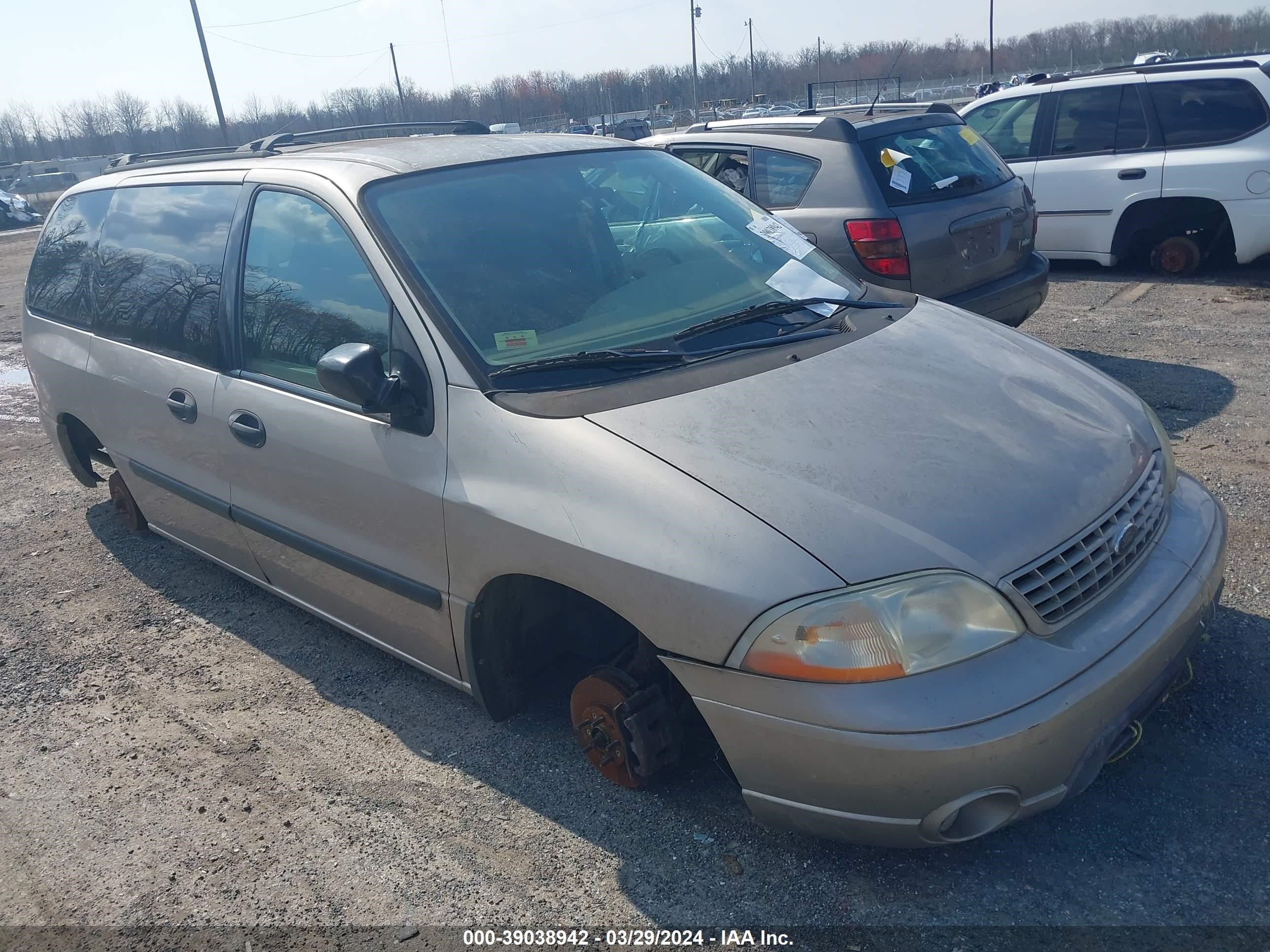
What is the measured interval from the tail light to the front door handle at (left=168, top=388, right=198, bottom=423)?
12.1ft

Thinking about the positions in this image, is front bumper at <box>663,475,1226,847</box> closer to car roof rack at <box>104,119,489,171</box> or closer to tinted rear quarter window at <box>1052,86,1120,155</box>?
car roof rack at <box>104,119,489,171</box>

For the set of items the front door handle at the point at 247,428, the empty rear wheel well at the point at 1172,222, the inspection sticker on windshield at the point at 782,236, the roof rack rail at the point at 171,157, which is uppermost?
the roof rack rail at the point at 171,157

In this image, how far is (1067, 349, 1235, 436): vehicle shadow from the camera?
5.42 m

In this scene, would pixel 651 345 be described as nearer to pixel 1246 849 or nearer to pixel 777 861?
pixel 777 861

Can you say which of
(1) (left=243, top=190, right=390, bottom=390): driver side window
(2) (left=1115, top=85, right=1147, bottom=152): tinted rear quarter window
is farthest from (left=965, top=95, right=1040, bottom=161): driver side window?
(1) (left=243, top=190, right=390, bottom=390): driver side window

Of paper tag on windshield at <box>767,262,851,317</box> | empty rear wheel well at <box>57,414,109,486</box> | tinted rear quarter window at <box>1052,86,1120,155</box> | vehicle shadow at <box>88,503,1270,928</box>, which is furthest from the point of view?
tinted rear quarter window at <box>1052,86,1120,155</box>

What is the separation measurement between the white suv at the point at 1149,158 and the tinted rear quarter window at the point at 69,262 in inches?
298

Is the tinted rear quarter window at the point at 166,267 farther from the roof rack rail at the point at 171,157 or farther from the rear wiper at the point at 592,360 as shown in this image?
the rear wiper at the point at 592,360

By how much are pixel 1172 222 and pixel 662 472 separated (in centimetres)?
795

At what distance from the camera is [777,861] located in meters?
2.59

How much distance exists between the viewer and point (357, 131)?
4711 millimetres

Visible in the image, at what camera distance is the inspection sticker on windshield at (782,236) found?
12.1 feet

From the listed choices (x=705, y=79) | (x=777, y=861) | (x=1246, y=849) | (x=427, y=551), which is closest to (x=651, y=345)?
(x=427, y=551)

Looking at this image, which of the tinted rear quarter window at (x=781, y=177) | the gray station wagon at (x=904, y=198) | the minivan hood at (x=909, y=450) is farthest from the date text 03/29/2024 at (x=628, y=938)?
the tinted rear quarter window at (x=781, y=177)
